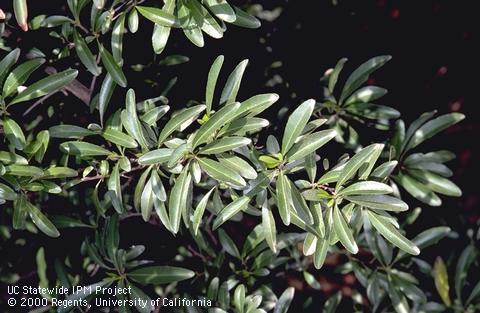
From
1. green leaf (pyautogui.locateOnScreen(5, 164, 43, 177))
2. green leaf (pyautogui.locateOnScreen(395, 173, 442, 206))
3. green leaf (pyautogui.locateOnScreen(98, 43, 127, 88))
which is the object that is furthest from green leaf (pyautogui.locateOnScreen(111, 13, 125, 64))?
green leaf (pyautogui.locateOnScreen(395, 173, 442, 206))

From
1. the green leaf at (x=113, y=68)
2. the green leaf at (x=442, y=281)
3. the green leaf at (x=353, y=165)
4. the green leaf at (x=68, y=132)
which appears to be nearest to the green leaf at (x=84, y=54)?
the green leaf at (x=113, y=68)

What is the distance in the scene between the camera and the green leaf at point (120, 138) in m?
1.12

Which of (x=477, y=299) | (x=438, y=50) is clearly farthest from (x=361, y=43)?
(x=477, y=299)

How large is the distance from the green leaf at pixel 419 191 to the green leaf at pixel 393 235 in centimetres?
38

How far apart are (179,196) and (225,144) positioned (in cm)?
15

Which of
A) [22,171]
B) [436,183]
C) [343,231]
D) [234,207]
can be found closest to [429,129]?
[436,183]

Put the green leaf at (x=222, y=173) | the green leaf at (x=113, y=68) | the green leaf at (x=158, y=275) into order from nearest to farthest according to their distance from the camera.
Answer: the green leaf at (x=222, y=173) → the green leaf at (x=113, y=68) → the green leaf at (x=158, y=275)

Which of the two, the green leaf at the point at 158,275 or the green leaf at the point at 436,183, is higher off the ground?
the green leaf at the point at 436,183

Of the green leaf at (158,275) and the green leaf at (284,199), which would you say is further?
the green leaf at (158,275)

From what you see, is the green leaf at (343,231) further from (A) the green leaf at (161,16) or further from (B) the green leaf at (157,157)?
(A) the green leaf at (161,16)

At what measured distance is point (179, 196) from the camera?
3.50 feet

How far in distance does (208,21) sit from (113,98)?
1.69ft

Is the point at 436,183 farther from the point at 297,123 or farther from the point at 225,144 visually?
the point at 225,144

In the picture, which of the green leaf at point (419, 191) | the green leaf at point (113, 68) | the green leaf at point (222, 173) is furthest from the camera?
the green leaf at point (419, 191)
